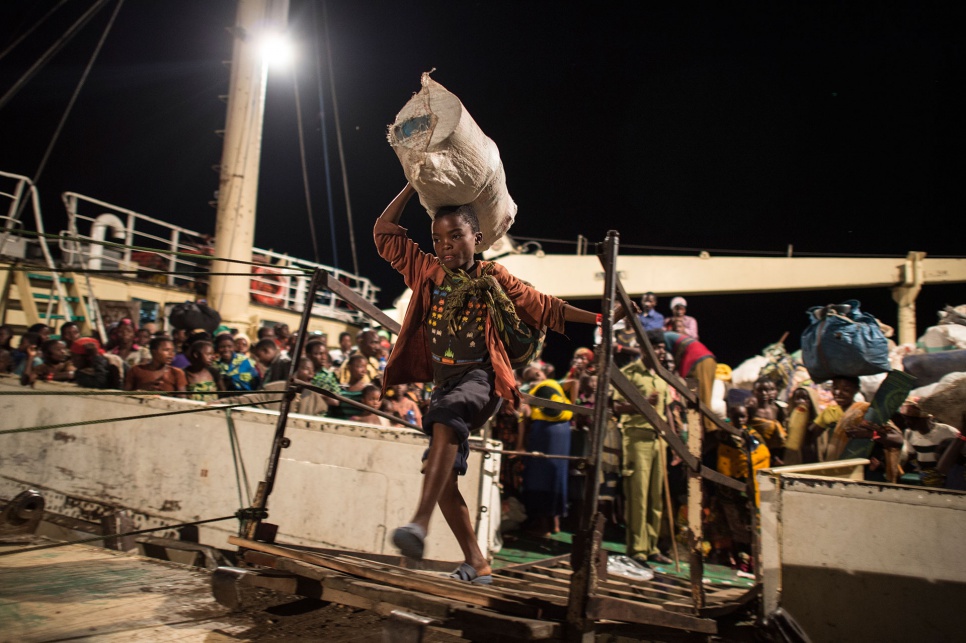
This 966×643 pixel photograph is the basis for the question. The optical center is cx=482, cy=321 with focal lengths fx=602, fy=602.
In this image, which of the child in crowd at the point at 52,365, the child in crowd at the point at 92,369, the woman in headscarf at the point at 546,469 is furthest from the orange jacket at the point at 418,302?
the child in crowd at the point at 52,365

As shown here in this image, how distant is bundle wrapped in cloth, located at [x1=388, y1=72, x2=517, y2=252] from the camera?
102 inches

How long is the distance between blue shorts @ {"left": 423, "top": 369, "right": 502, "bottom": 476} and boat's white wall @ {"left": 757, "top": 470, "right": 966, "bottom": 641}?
6.94ft

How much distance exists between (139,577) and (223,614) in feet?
2.25

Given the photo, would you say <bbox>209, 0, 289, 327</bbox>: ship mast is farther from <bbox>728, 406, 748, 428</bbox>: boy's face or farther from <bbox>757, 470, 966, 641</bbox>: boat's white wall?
<bbox>757, 470, 966, 641</bbox>: boat's white wall

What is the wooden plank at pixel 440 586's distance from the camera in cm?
→ 223

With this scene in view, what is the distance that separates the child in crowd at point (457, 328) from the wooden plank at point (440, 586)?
1.29ft

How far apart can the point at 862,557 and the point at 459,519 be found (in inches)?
101

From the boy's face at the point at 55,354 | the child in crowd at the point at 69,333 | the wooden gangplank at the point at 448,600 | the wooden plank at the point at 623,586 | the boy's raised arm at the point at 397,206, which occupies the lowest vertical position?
the wooden plank at the point at 623,586

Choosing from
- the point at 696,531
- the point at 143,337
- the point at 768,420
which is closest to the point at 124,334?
the point at 143,337

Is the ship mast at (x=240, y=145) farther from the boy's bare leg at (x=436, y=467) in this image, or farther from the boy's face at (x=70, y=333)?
the boy's bare leg at (x=436, y=467)

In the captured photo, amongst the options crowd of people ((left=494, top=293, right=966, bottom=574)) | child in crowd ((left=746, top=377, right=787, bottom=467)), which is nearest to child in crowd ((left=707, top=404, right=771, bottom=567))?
crowd of people ((left=494, top=293, right=966, bottom=574))

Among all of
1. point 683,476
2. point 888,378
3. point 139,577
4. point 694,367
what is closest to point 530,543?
point 683,476

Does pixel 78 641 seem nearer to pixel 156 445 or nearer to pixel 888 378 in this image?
pixel 156 445

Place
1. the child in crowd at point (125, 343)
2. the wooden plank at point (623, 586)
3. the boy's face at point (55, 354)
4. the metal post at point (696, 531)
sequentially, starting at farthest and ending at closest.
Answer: the child in crowd at point (125, 343) → the boy's face at point (55, 354) → the wooden plank at point (623, 586) → the metal post at point (696, 531)
